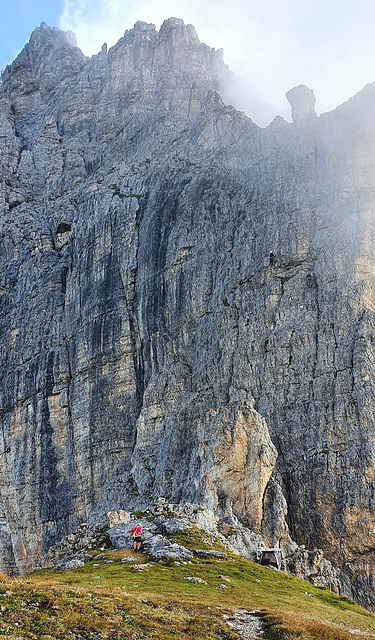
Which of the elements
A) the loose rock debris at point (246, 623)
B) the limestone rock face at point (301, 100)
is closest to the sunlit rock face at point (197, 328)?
the limestone rock face at point (301, 100)

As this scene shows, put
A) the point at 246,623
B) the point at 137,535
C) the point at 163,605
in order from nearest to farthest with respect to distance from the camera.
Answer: the point at 246,623
the point at 163,605
the point at 137,535

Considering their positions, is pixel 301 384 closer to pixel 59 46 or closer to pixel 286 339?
pixel 286 339

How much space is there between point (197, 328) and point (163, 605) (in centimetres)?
6226

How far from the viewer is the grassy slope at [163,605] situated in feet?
86.7

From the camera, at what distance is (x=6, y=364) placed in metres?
117

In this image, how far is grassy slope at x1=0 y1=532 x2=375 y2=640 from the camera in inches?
1041

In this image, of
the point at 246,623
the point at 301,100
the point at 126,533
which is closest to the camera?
the point at 246,623

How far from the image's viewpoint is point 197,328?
92.6 meters

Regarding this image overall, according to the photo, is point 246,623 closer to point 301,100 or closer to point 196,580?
point 196,580

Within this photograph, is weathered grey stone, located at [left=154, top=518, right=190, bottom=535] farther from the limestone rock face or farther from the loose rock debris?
the limestone rock face

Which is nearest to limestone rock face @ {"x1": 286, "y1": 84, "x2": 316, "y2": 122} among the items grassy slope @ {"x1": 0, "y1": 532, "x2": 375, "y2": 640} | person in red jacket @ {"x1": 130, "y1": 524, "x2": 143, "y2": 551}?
person in red jacket @ {"x1": 130, "y1": 524, "x2": 143, "y2": 551}

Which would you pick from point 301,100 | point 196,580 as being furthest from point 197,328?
point 196,580

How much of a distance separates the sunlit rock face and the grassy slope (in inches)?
833

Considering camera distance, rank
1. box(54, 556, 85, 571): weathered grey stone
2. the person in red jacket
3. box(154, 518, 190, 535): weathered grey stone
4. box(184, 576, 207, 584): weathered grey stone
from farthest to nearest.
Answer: box(154, 518, 190, 535): weathered grey stone, the person in red jacket, box(54, 556, 85, 571): weathered grey stone, box(184, 576, 207, 584): weathered grey stone
